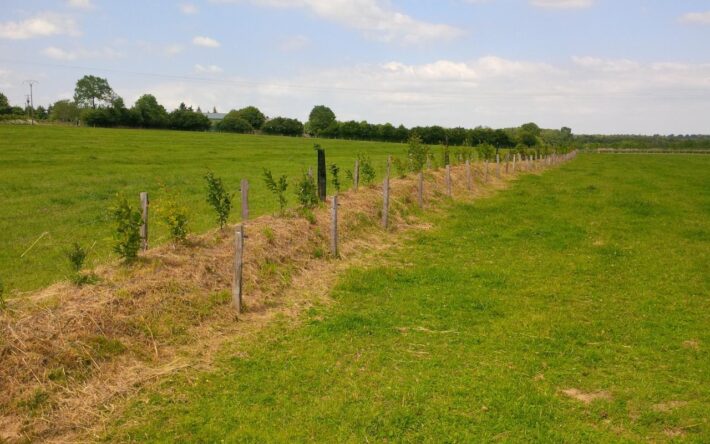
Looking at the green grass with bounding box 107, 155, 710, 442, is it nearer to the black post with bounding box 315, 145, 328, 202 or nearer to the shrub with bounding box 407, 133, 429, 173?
the black post with bounding box 315, 145, 328, 202

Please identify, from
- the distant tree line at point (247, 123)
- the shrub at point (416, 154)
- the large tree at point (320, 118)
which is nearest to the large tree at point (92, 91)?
the distant tree line at point (247, 123)

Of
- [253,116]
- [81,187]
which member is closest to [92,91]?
[253,116]

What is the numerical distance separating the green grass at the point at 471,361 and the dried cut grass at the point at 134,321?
52cm

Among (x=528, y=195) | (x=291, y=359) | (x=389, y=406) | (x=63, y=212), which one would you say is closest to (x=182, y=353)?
(x=291, y=359)

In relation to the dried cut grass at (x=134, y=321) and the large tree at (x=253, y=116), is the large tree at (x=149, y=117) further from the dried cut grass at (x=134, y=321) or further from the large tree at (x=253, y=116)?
the dried cut grass at (x=134, y=321)

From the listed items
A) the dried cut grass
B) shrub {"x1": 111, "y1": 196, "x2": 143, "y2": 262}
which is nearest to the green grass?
the dried cut grass

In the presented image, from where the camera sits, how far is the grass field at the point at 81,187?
1311cm

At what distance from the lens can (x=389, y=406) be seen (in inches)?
259

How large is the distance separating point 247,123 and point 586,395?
376 feet

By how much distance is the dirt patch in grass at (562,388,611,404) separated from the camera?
691 cm

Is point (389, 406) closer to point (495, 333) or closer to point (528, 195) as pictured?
point (495, 333)

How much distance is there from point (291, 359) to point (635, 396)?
15.4ft

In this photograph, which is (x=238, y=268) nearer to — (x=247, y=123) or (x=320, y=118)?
(x=247, y=123)

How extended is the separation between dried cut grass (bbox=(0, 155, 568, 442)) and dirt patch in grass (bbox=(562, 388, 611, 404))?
4882 millimetres
